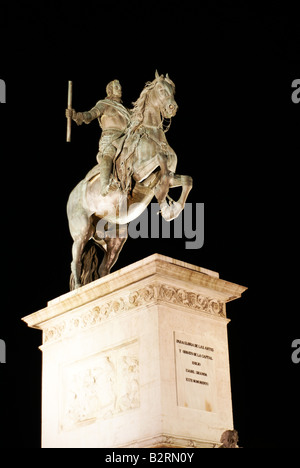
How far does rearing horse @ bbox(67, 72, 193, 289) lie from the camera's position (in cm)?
1175

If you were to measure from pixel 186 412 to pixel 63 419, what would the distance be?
1.97 m

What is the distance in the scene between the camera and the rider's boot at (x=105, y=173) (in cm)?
1230

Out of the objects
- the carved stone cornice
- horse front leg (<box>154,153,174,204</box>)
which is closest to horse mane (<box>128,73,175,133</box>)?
horse front leg (<box>154,153,174,204</box>)

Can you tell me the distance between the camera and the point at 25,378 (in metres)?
17.6

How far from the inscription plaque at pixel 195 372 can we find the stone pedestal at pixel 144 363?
1 centimetres

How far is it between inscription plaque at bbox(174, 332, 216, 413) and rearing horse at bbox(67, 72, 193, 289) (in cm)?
169

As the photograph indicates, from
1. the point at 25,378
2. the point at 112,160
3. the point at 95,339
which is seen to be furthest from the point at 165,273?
the point at 25,378

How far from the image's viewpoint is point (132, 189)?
12273 millimetres

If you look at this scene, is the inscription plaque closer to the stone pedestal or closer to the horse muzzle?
the stone pedestal

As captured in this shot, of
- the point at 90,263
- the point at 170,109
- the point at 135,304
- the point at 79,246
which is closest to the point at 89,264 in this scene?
the point at 90,263

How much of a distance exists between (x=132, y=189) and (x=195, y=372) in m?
2.73

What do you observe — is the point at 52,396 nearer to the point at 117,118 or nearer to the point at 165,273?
the point at 165,273

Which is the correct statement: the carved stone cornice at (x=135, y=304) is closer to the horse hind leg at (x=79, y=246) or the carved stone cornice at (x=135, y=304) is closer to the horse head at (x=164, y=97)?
the horse hind leg at (x=79, y=246)

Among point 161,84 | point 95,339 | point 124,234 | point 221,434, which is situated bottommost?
point 221,434
